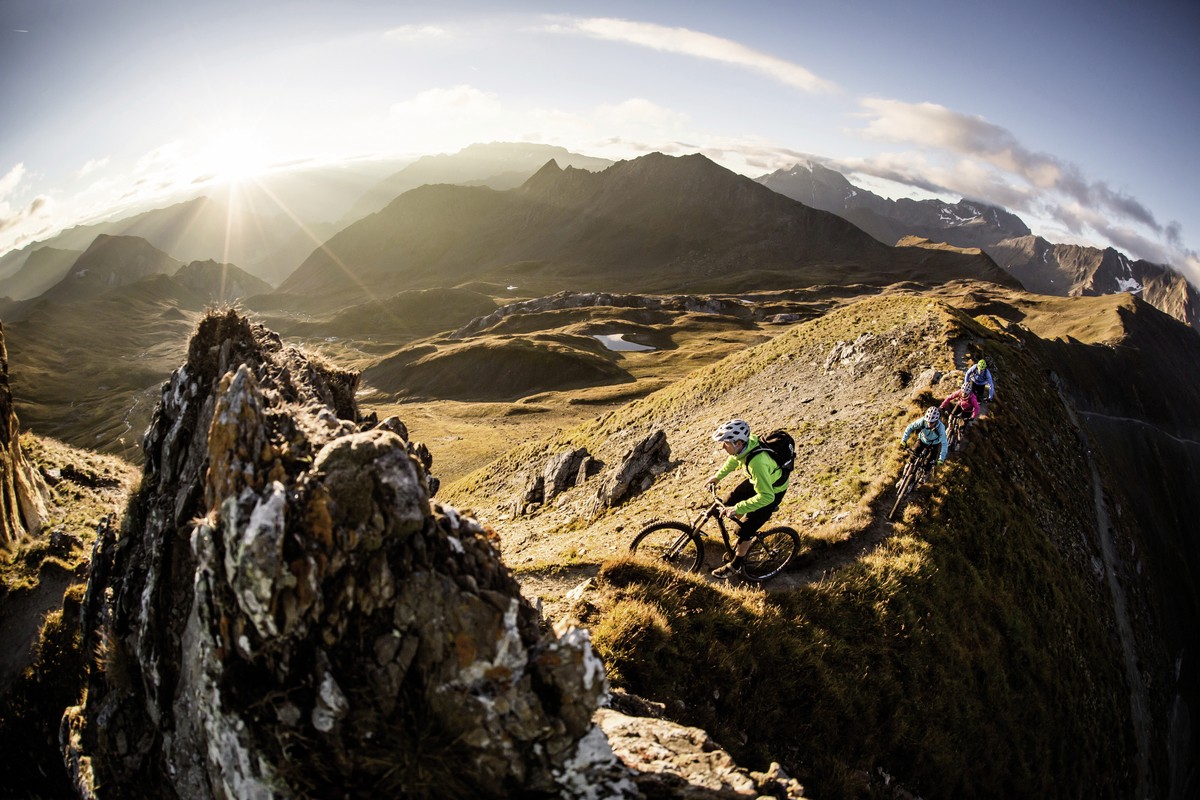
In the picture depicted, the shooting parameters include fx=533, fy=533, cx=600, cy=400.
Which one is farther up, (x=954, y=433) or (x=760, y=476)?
(x=954, y=433)

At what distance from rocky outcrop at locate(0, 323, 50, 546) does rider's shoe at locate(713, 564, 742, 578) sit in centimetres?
3416

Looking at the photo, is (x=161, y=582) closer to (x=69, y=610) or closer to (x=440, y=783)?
(x=440, y=783)

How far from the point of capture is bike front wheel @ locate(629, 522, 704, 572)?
14266 mm

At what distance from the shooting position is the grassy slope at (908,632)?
10.6 metres

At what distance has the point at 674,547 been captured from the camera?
1453 cm

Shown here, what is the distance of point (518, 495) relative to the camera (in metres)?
34.1

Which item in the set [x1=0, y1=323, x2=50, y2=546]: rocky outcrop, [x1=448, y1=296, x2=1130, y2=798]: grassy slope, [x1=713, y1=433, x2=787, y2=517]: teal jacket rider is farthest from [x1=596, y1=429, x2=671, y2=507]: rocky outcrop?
[x1=0, y1=323, x2=50, y2=546]: rocky outcrop

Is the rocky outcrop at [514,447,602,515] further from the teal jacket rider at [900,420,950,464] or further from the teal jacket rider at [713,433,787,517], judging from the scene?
the teal jacket rider at [713,433,787,517]

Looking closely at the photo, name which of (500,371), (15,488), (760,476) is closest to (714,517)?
(760,476)

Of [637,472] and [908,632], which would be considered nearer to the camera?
[908,632]

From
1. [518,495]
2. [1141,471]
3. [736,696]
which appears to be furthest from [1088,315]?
[736,696]

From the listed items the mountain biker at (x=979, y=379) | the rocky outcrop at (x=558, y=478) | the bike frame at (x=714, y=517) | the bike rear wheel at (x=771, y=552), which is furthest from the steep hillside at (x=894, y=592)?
the mountain biker at (x=979, y=379)

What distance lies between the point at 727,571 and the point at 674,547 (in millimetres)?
1542

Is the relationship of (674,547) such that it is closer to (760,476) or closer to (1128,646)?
(760,476)
